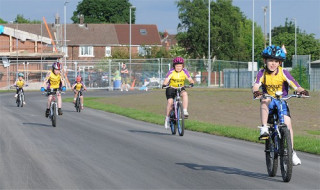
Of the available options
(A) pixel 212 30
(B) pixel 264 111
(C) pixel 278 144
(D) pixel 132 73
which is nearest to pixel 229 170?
(B) pixel 264 111

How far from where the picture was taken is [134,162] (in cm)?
1148

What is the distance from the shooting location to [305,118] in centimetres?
2320

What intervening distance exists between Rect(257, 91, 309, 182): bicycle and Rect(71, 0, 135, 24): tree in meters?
110

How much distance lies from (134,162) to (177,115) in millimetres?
5760

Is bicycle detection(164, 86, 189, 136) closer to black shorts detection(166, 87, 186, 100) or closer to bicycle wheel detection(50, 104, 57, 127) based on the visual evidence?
A: black shorts detection(166, 87, 186, 100)

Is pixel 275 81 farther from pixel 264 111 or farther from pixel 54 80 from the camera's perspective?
pixel 54 80

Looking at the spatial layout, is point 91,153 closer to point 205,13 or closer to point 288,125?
point 288,125

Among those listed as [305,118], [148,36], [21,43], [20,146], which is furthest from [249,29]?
[20,146]

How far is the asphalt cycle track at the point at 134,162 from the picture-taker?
A: 9242 mm

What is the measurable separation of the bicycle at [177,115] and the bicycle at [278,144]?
711cm

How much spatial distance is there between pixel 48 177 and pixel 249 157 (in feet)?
12.7

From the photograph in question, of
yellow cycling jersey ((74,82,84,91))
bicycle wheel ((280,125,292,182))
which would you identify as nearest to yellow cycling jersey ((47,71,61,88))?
yellow cycling jersey ((74,82,84,91))

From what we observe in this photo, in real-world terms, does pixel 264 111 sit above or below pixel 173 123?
above

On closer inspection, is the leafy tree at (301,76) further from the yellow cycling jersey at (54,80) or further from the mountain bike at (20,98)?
the yellow cycling jersey at (54,80)
